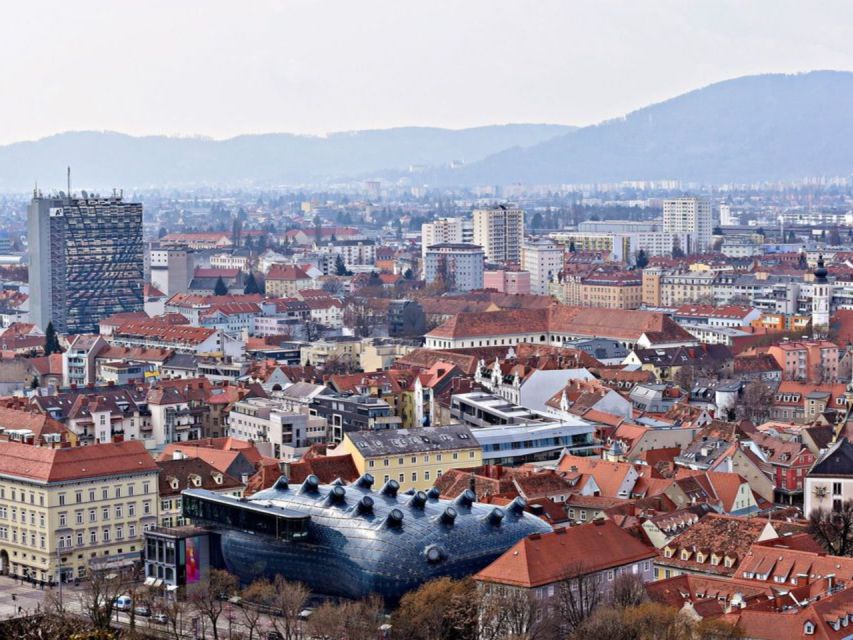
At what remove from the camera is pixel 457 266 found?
14612 cm

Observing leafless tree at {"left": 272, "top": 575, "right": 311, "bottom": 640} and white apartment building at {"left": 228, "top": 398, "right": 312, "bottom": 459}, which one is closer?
leafless tree at {"left": 272, "top": 575, "right": 311, "bottom": 640}

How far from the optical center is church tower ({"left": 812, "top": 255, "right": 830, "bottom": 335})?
331ft

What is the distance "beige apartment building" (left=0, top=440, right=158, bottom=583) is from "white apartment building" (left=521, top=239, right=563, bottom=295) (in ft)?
313

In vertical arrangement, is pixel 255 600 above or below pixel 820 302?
below

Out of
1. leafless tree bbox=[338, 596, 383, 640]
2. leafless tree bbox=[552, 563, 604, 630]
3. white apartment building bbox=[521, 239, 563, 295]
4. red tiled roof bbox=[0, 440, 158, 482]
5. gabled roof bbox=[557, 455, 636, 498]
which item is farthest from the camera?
white apartment building bbox=[521, 239, 563, 295]

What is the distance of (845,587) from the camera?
Answer: 39.4 m

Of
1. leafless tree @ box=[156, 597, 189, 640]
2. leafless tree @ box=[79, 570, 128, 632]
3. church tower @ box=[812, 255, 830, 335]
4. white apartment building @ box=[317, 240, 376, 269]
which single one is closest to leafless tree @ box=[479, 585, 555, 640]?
leafless tree @ box=[156, 597, 189, 640]

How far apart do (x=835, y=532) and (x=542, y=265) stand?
10217 cm

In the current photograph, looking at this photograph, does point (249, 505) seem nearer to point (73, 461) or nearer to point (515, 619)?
point (73, 461)

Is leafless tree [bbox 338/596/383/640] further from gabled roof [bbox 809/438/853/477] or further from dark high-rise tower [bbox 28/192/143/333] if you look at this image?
dark high-rise tower [bbox 28/192/143/333]

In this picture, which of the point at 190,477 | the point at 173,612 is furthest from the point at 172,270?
the point at 173,612

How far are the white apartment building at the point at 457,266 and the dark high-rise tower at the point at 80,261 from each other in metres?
35.5

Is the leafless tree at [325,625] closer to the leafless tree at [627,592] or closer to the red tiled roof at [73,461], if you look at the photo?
the leafless tree at [627,592]

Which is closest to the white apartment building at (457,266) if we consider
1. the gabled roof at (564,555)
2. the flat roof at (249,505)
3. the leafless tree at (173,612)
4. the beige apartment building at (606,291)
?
the beige apartment building at (606,291)
